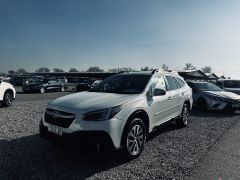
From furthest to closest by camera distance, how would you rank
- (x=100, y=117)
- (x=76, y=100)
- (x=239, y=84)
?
(x=239, y=84) < (x=76, y=100) < (x=100, y=117)

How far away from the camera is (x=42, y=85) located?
22516mm

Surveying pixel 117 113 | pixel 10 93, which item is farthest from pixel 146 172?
pixel 10 93

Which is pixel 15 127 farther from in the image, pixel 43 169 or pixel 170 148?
pixel 170 148

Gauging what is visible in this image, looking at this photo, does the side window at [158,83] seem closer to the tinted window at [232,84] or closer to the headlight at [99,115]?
the headlight at [99,115]

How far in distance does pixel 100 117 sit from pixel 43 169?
1.37 m

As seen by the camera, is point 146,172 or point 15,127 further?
point 15,127

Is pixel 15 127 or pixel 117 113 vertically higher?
pixel 117 113

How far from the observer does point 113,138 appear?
3953 mm

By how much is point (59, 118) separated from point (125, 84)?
1.94 m

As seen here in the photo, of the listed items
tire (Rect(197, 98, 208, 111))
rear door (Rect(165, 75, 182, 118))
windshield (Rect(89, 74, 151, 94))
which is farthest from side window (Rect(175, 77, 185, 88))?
tire (Rect(197, 98, 208, 111))

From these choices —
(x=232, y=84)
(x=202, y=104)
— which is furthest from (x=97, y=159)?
(x=232, y=84)

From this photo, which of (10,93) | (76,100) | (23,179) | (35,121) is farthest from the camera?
(10,93)

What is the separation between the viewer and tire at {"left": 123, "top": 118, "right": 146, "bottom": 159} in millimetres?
4285

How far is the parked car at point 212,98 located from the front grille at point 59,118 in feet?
27.9
